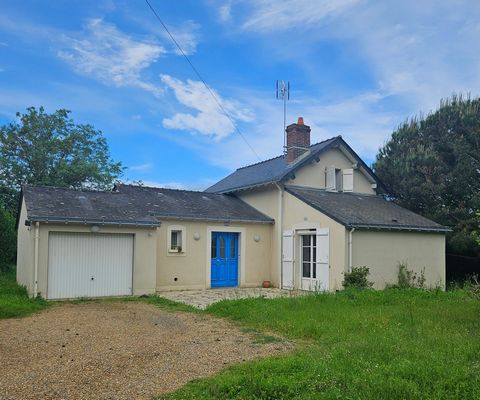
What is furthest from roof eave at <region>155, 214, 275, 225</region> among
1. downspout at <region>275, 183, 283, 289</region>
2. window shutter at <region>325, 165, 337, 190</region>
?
window shutter at <region>325, 165, 337, 190</region>

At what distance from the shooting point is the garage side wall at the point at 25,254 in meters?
12.5

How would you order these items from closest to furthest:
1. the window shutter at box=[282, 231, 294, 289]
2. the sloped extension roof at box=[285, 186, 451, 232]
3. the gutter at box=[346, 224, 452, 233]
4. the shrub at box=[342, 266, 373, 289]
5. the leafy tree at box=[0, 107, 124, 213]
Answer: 1. the shrub at box=[342, 266, 373, 289]
2. the gutter at box=[346, 224, 452, 233]
3. the sloped extension roof at box=[285, 186, 451, 232]
4. the window shutter at box=[282, 231, 294, 289]
5. the leafy tree at box=[0, 107, 124, 213]

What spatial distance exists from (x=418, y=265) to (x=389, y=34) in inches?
318

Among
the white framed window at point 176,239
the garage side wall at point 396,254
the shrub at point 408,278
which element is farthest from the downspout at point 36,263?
the shrub at point 408,278

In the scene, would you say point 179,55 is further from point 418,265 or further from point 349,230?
point 418,265

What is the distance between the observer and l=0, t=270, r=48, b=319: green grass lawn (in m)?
9.91

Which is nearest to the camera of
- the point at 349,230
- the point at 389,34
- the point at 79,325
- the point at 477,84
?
the point at 79,325

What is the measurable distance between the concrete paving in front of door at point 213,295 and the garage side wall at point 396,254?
2433 millimetres

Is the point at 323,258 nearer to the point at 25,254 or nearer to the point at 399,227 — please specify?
the point at 399,227

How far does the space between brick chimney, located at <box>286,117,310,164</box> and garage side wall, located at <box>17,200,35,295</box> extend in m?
10.1

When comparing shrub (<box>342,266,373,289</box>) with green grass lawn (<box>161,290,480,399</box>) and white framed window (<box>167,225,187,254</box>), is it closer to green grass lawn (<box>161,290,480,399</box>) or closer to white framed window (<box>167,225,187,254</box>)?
green grass lawn (<box>161,290,480,399</box>)

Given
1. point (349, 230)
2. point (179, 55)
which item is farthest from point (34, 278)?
point (349, 230)

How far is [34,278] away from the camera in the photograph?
1209 centimetres

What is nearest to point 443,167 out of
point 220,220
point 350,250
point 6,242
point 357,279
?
point 350,250
